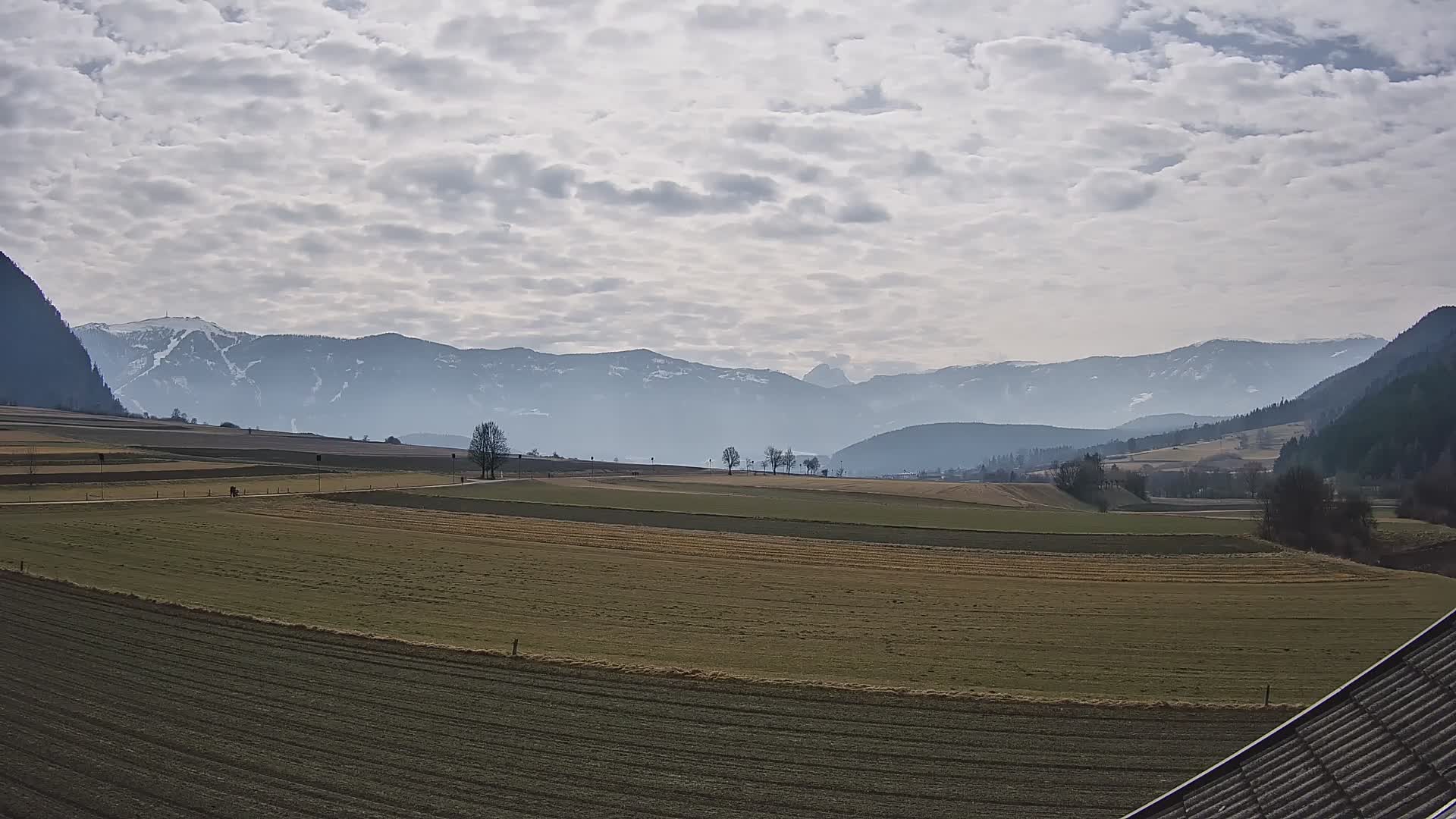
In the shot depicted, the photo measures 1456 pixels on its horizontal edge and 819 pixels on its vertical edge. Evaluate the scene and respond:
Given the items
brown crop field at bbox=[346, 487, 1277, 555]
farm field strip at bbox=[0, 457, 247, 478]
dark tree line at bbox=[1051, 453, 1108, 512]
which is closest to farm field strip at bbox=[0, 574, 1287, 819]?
brown crop field at bbox=[346, 487, 1277, 555]

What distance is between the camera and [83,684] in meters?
24.2

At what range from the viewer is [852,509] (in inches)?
3743

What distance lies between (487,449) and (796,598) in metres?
102

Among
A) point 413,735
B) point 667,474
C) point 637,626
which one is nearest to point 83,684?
point 413,735

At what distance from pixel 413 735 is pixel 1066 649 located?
1932cm

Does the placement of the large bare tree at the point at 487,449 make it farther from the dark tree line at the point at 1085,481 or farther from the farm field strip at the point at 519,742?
the farm field strip at the point at 519,742

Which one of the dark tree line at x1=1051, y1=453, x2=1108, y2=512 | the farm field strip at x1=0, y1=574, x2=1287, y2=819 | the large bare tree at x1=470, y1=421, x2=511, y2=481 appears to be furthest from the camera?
the large bare tree at x1=470, y1=421, x2=511, y2=481

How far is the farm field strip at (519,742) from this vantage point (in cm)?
1808

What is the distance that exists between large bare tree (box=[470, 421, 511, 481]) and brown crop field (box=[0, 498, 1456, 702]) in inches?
2652

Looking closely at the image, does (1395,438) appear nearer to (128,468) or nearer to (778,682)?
(778,682)

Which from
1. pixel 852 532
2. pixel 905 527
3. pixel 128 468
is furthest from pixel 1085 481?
pixel 128 468

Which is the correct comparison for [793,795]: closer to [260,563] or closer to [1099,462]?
[260,563]

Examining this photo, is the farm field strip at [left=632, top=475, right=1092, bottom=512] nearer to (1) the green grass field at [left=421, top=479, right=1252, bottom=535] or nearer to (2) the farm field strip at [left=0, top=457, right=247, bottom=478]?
(1) the green grass field at [left=421, top=479, right=1252, bottom=535]

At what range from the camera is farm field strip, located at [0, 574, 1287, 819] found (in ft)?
59.3
